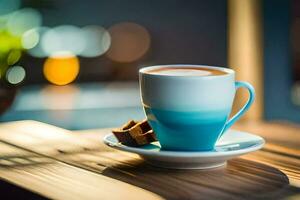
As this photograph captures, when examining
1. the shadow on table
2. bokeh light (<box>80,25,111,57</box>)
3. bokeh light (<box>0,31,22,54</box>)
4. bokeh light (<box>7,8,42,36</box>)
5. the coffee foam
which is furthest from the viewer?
bokeh light (<box>80,25,111,57</box>)

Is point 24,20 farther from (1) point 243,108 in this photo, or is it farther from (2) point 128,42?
(1) point 243,108

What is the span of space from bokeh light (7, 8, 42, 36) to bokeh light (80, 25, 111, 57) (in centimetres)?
22

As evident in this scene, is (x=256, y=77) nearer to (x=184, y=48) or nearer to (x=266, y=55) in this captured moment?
(x=266, y=55)

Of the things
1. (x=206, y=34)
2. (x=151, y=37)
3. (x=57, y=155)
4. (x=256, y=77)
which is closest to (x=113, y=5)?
(x=151, y=37)

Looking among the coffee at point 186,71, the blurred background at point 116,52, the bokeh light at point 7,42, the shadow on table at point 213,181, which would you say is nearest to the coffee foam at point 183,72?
the coffee at point 186,71

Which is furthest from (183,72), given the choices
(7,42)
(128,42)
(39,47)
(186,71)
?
(128,42)

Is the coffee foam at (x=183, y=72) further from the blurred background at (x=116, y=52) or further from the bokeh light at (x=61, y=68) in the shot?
the bokeh light at (x=61, y=68)

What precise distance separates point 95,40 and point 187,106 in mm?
2365

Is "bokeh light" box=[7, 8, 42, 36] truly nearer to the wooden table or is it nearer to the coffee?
the wooden table

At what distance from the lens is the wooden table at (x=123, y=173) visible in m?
0.70

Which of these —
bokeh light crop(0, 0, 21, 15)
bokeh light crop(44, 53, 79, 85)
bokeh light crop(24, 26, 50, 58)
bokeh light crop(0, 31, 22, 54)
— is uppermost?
bokeh light crop(0, 0, 21, 15)

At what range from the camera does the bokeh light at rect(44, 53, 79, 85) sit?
3.05 m

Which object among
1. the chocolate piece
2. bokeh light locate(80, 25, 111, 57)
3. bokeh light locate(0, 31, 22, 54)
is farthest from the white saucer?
bokeh light locate(80, 25, 111, 57)

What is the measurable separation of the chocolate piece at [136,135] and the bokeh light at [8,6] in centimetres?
223
